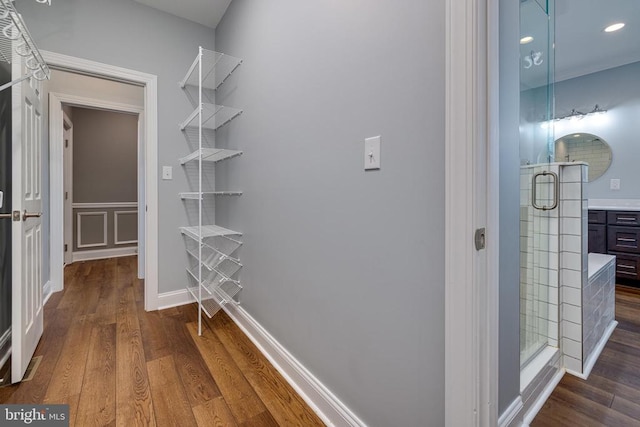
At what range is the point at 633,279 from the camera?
9.94ft

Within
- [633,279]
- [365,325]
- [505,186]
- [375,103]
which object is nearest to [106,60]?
[375,103]

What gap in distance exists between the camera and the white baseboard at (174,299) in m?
2.48

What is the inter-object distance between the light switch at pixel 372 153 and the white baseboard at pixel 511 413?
3.38ft

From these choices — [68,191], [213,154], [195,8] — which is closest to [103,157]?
[68,191]

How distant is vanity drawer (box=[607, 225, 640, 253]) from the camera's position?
302cm

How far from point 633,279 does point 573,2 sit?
2.83m

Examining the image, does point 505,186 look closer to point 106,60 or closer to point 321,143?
point 321,143

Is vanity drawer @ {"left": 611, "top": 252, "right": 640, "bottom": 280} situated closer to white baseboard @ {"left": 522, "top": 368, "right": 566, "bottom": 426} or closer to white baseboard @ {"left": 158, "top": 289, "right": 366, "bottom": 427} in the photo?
white baseboard @ {"left": 522, "top": 368, "right": 566, "bottom": 426}

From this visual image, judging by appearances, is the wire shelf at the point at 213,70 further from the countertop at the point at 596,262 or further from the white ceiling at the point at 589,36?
the countertop at the point at 596,262

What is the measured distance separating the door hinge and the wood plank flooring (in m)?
1.06

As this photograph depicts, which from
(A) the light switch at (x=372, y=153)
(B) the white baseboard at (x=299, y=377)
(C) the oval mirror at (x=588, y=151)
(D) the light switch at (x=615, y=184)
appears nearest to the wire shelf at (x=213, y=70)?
(A) the light switch at (x=372, y=153)

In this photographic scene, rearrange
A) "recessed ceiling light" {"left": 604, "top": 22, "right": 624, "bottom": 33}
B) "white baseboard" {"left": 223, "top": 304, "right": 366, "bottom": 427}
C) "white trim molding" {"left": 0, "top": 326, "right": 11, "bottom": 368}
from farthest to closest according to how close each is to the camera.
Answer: "recessed ceiling light" {"left": 604, "top": 22, "right": 624, "bottom": 33} → "white trim molding" {"left": 0, "top": 326, "right": 11, "bottom": 368} → "white baseboard" {"left": 223, "top": 304, "right": 366, "bottom": 427}

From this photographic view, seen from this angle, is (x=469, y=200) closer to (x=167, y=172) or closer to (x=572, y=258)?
(x=572, y=258)

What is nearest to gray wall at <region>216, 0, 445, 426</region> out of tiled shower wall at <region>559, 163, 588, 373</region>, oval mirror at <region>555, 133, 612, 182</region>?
tiled shower wall at <region>559, 163, 588, 373</region>
